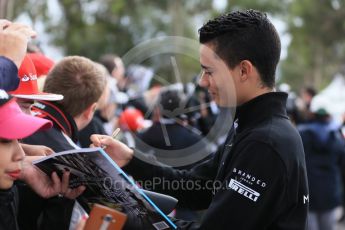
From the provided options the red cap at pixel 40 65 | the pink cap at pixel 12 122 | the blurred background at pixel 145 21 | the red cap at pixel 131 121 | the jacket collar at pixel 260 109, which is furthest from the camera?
the blurred background at pixel 145 21

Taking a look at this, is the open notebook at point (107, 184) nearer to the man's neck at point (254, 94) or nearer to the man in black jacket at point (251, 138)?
the man in black jacket at point (251, 138)

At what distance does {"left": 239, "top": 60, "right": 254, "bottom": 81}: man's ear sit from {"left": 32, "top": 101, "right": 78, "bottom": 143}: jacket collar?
120 centimetres

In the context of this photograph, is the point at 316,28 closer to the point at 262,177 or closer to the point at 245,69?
the point at 245,69

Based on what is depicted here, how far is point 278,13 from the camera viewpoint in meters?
36.9

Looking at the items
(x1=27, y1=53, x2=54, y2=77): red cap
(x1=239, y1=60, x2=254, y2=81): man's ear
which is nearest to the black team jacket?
(x1=239, y1=60, x2=254, y2=81): man's ear

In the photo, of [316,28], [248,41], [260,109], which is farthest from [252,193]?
[316,28]

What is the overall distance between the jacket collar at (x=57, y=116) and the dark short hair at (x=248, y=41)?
1104mm

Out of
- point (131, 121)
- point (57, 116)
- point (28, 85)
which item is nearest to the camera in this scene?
point (28, 85)

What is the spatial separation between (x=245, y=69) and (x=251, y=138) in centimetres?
39

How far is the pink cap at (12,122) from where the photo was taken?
2.29 meters

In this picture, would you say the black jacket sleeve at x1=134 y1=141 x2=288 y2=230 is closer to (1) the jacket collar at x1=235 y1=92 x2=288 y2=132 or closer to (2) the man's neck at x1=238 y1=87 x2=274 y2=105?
(1) the jacket collar at x1=235 y1=92 x2=288 y2=132

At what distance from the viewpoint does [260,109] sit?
264 cm

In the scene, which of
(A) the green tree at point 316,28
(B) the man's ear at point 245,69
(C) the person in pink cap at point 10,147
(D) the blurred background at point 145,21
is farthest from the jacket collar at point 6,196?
(A) the green tree at point 316,28

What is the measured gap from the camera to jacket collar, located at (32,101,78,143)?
3.35 m
